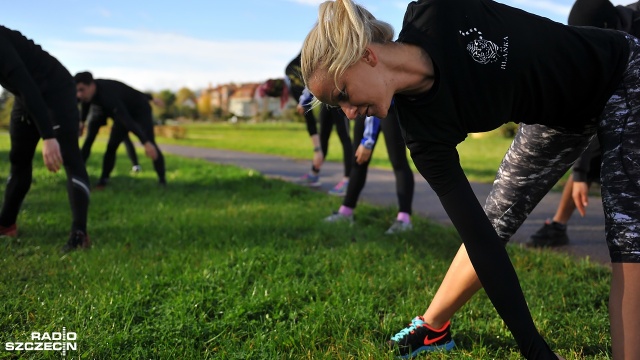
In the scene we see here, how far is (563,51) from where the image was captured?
1.97 m

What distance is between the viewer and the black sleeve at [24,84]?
3.66 m

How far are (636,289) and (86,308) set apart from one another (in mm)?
2657

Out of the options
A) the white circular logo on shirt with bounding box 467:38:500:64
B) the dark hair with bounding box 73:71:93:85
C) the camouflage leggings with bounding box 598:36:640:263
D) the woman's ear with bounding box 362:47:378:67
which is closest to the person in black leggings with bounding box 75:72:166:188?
the dark hair with bounding box 73:71:93:85

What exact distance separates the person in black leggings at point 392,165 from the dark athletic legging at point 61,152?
2283mm

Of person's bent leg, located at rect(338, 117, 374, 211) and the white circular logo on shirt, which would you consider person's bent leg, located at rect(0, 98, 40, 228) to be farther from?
the white circular logo on shirt

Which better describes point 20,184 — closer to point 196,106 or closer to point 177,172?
point 177,172

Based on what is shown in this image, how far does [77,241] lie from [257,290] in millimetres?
1878

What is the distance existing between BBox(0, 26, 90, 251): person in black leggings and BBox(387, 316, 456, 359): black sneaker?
2.85m

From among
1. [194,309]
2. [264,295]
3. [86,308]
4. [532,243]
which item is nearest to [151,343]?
[194,309]

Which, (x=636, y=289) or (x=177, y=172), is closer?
(x=636, y=289)

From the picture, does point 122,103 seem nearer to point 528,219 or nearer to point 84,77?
point 84,77

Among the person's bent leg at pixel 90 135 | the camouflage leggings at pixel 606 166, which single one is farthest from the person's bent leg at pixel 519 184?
the person's bent leg at pixel 90 135

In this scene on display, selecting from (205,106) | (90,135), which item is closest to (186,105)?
(205,106)

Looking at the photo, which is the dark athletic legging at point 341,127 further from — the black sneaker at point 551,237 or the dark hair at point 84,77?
the dark hair at point 84,77
